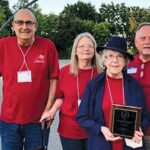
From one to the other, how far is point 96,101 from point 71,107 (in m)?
0.69

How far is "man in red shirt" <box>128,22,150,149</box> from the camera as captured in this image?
16.3 feet

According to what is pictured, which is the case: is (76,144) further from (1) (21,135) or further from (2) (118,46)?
(2) (118,46)

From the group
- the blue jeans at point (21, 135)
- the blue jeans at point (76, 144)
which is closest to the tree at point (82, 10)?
the blue jeans at point (21, 135)

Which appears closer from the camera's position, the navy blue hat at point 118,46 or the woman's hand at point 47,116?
the navy blue hat at point 118,46

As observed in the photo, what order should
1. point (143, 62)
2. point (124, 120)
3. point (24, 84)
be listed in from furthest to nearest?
point (24, 84)
point (143, 62)
point (124, 120)

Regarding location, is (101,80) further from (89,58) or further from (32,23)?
(32,23)

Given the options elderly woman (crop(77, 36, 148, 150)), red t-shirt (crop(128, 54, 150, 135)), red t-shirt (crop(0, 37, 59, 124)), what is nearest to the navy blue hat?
elderly woman (crop(77, 36, 148, 150))

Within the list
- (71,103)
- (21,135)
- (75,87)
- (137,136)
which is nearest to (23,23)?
(75,87)

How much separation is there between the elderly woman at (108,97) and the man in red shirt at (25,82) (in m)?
0.92

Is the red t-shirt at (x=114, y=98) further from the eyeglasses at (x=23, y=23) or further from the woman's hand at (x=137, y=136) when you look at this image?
the eyeglasses at (x=23, y=23)

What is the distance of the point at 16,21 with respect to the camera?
5418 mm

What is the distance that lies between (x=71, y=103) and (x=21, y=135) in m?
0.73

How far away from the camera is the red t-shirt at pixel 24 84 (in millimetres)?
5309

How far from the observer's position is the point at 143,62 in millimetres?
5199
